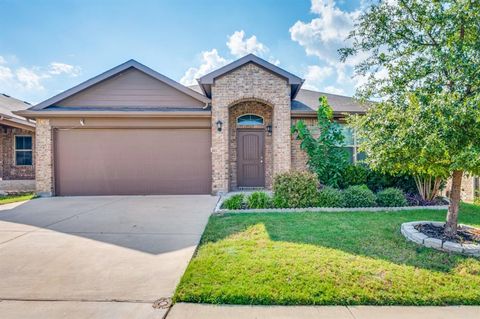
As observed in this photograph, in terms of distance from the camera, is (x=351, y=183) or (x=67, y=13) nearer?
(x=351, y=183)

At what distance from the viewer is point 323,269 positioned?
3.24 metres

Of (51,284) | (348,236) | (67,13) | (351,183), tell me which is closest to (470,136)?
(348,236)

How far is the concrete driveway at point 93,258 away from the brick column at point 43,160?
1.92 meters

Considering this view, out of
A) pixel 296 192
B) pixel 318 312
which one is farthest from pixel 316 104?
pixel 318 312

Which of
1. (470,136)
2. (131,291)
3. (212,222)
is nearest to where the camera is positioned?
(131,291)

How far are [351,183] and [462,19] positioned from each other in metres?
5.09

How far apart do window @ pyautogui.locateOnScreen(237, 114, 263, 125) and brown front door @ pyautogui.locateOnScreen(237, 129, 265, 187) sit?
1.08 ft

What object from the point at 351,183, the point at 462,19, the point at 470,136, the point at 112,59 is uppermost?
the point at 112,59

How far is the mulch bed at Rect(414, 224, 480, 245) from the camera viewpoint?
415cm

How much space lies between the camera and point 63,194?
9.18m

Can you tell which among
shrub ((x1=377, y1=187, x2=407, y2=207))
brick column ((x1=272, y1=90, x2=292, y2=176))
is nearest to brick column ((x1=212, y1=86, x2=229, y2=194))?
brick column ((x1=272, y1=90, x2=292, y2=176))

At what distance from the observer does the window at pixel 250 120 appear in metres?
10.0

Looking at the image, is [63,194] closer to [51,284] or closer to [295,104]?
[51,284]

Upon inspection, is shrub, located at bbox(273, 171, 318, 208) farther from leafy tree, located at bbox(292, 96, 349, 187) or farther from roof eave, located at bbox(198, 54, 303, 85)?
roof eave, located at bbox(198, 54, 303, 85)
